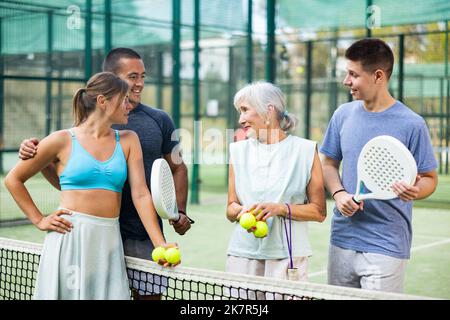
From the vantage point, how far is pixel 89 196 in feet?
8.71

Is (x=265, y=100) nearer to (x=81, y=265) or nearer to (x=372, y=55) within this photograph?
(x=372, y=55)

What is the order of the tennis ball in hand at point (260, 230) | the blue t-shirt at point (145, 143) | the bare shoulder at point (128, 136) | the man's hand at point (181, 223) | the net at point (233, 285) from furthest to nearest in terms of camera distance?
the blue t-shirt at point (145, 143) < the man's hand at point (181, 223) < the bare shoulder at point (128, 136) < the tennis ball in hand at point (260, 230) < the net at point (233, 285)

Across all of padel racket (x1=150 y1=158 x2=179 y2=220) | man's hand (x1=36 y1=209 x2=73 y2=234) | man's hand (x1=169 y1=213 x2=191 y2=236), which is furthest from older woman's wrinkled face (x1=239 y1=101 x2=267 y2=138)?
man's hand (x1=36 y1=209 x2=73 y2=234)

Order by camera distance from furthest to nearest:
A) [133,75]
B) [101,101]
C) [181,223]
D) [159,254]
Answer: [133,75] < [181,223] < [101,101] < [159,254]

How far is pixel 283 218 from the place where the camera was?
113 inches

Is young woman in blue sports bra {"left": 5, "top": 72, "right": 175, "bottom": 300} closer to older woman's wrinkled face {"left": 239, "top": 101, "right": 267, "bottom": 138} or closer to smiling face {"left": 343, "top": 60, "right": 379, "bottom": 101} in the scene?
older woman's wrinkled face {"left": 239, "top": 101, "right": 267, "bottom": 138}

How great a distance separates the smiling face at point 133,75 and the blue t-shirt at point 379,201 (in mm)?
831

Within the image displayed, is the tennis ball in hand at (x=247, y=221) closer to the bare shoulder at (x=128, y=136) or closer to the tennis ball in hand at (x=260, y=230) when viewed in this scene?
the tennis ball in hand at (x=260, y=230)

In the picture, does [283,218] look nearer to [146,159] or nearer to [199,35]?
[146,159]

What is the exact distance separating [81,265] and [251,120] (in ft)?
2.57

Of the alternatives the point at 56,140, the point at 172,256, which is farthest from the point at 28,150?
the point at 172,256

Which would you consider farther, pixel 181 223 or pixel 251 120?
pixel 181 223

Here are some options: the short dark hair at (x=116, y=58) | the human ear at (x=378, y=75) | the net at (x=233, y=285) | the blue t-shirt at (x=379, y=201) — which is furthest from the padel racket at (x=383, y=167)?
the short dark hair at (x=116, y=58)

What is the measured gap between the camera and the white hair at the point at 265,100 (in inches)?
111
